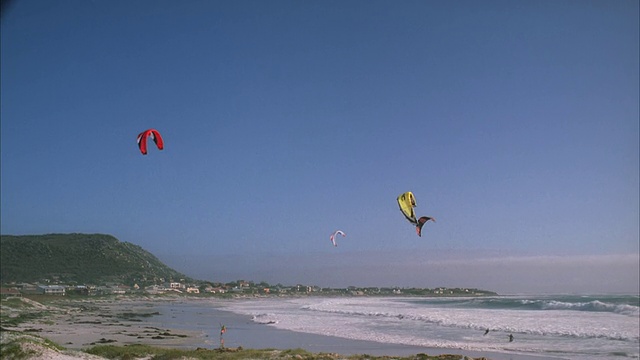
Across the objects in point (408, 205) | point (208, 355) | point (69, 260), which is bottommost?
point (208, 355)

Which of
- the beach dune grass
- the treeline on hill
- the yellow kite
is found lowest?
the beach dune grass

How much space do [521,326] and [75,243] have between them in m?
117

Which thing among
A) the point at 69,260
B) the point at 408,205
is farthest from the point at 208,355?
the point at 69,260

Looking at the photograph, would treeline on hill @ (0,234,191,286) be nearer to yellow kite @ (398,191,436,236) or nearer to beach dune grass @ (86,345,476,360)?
beach dune grass @ (86,345,476,360)

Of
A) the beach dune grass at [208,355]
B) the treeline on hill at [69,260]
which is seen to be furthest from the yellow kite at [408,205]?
the treeline on hill at [69,260]

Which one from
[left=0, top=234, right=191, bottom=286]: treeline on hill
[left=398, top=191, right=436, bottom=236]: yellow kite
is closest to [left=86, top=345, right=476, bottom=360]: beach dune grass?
[left=398, top=191, right=436, bottom=236]: yellow kite

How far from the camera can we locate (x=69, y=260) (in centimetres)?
11300

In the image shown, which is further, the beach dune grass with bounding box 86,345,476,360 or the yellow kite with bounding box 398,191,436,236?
the beach dune grass with bounding box 86,345,476,360

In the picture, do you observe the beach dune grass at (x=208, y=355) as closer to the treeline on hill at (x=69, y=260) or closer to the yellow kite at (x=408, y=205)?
the yellow kite at (x=408, y=205)

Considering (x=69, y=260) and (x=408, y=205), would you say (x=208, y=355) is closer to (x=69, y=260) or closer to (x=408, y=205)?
(x=408, y=205)

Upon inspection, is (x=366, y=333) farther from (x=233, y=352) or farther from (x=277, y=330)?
(x=233, y=352)

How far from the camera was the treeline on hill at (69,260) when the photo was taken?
98.2 m

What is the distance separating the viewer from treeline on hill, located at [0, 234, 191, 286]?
322 ft

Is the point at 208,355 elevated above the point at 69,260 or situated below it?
below
